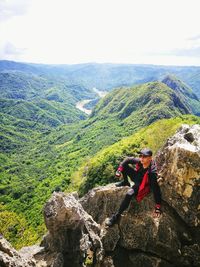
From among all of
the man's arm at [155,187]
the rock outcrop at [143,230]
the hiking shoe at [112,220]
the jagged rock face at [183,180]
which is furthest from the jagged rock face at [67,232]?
the jagged rock face at [183,180]

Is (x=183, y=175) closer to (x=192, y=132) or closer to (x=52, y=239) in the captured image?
(x=192, y=132)

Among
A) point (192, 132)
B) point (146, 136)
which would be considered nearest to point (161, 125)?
point (146, 136)

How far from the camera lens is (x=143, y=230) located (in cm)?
2194

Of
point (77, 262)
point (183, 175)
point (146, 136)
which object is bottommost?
point (146, 136)

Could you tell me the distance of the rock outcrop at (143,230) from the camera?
2100 centimetres

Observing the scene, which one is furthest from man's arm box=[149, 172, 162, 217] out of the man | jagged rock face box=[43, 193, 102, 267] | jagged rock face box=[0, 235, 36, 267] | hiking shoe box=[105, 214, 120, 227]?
jagged rock face box=[0, 235, 36, 267]

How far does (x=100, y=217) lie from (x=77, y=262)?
4.30m

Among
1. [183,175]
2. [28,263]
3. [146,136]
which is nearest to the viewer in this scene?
[28,263]

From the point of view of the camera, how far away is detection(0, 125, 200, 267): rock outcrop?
2100 cm

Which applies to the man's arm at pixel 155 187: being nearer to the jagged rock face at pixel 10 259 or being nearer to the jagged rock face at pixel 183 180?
the jagged rock face at pixel 183 180

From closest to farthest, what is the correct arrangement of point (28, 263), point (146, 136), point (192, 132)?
point (28, 263) → point (192, 132) → point (146, 136)

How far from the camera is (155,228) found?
21.6 metres

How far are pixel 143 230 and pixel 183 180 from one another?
13.9ft

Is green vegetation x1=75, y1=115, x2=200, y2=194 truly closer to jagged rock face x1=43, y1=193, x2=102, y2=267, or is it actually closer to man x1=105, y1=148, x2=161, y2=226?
jagged rock face x1=43, y1=193, x2=102, y2=267
